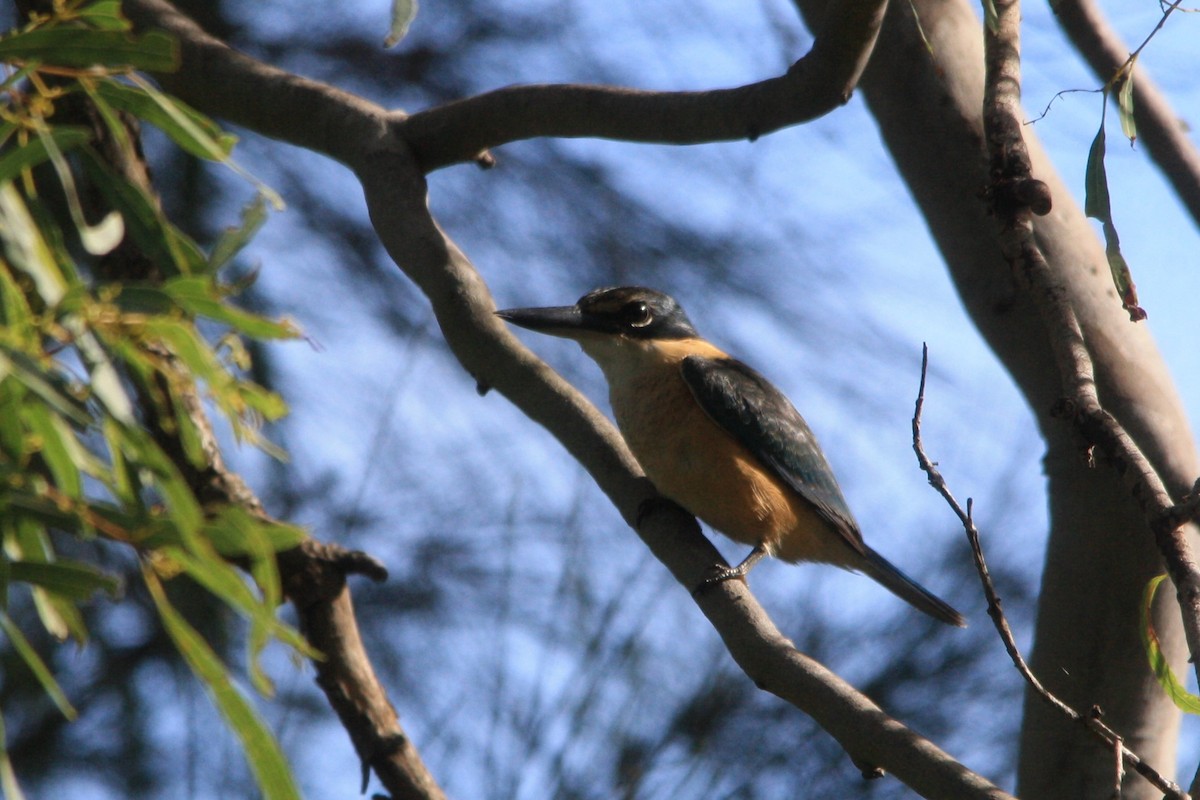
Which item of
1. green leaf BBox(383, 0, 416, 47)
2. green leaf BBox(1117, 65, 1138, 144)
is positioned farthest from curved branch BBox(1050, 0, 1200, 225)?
green leaf BBox(383, 0, 416, 47)

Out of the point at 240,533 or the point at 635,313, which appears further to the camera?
the point at 635,313

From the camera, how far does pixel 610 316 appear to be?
2.68 meters

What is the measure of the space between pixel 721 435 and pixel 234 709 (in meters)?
1.79

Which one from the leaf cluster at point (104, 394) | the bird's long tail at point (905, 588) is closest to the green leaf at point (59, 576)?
the leaf cluster at point (104, 394)

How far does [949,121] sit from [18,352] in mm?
1755

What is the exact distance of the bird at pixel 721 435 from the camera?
249cm

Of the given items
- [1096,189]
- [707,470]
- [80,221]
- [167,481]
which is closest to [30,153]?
[80,221]

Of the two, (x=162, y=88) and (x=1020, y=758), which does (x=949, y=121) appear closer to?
(x=1020, y=758)

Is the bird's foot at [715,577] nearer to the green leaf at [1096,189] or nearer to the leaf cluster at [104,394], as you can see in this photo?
the green leaf at [1096,189]

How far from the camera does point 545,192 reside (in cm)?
299

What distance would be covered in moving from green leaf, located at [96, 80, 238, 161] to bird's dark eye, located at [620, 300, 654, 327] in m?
1.67

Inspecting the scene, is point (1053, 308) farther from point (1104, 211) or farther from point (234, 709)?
point (234, 709)

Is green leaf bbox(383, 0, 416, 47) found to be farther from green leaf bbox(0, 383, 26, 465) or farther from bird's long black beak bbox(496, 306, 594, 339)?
bird's long black beak bbox(496, 306, 594, 339)

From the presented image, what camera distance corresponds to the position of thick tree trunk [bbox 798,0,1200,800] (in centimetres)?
202
